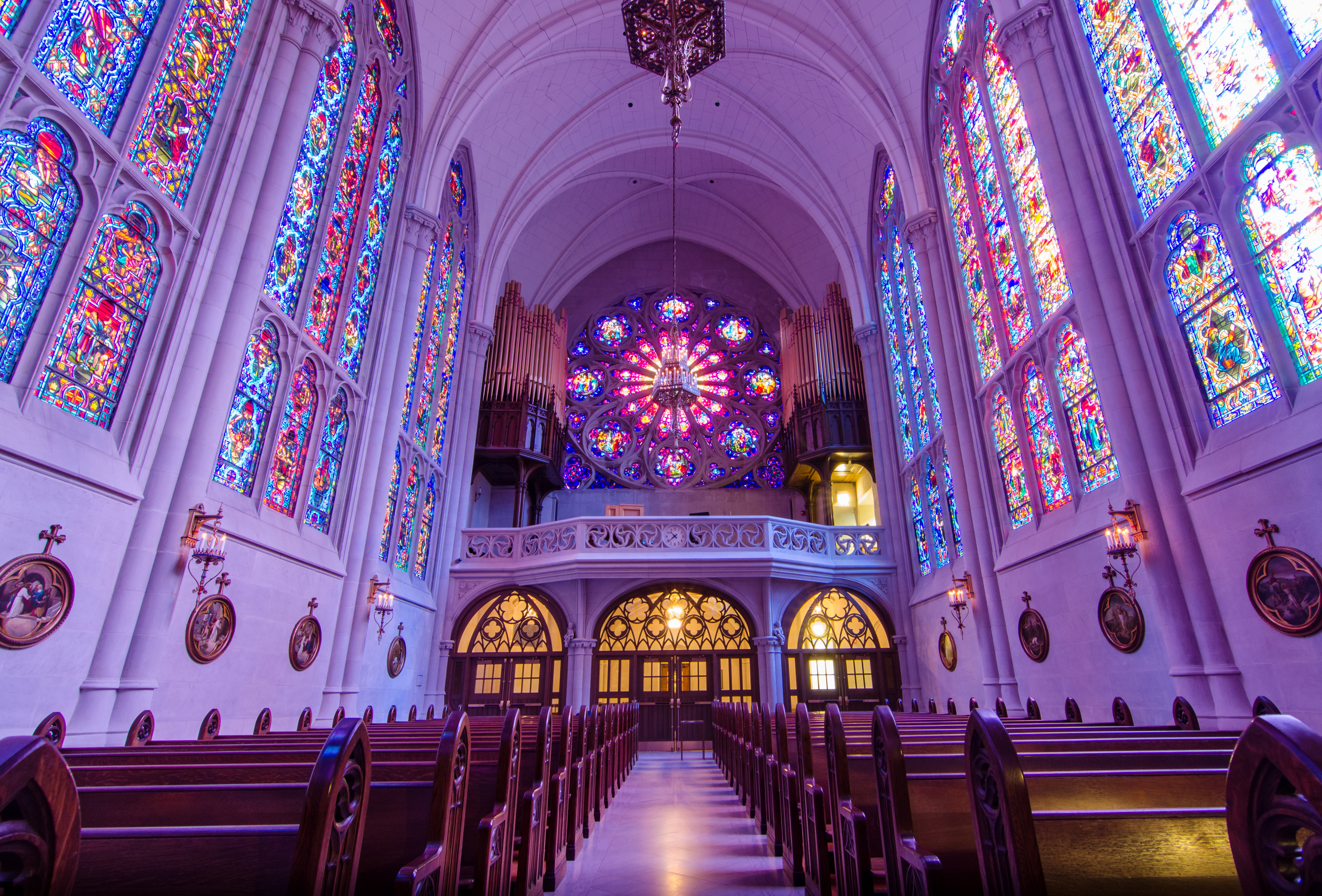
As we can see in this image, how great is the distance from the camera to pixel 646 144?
17516 mm

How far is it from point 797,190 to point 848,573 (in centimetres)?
994

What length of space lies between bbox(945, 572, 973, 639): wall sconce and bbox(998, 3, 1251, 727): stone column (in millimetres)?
3557

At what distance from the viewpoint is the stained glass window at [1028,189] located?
8.11 metres

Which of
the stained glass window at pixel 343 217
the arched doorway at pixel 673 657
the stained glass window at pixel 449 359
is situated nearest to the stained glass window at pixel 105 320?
the stained glass window at pixel 343 217

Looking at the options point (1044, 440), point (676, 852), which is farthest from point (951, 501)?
point (676, 852)

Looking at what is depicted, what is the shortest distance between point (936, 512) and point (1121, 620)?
18.5 ft

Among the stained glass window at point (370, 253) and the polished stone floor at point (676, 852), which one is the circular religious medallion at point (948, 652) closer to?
the polished stone floor at point (676, 852)

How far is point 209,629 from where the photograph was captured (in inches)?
263

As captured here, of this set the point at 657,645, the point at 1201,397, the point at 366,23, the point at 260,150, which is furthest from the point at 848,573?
the point at 366,23

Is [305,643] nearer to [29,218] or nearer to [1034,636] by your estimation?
[29,218]

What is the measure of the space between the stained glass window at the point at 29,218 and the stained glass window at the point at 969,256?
35.6 feet

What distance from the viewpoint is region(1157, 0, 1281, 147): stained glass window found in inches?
213

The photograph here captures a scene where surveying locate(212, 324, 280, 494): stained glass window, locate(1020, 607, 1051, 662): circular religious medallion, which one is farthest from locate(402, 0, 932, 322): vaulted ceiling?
locate(1020, 607, 1051, 662): circular religious medallion

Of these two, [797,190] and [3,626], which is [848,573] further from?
[3,626]
